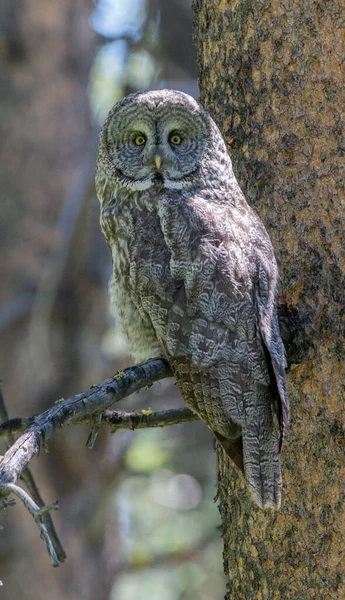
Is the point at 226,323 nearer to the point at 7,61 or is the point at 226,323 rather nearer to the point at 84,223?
the point at 84,223

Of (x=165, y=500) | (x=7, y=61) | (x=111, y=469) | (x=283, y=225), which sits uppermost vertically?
(x=7, y=61)

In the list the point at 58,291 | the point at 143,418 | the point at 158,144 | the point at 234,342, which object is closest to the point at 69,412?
the point at 143,418

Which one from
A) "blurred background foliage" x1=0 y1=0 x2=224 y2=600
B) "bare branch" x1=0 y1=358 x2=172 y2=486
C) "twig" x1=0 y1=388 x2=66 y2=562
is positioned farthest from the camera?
"blurred background foliage" x1=0 y1=0 x2=224 y2=600

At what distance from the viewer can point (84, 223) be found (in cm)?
651

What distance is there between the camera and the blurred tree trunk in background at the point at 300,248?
3010 millimetres

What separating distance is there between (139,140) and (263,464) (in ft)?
5.20

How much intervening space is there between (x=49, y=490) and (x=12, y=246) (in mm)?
2053

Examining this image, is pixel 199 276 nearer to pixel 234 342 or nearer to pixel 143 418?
pixel 234 342

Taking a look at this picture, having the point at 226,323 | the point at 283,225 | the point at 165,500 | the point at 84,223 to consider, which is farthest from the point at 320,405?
the point at 165,500

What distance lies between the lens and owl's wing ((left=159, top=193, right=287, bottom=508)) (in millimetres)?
2982

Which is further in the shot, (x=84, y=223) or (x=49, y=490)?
(x=49, y=490)

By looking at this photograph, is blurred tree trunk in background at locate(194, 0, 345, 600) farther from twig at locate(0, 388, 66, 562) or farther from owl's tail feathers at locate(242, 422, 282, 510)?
twig at locate(0, 388, 66, 562)

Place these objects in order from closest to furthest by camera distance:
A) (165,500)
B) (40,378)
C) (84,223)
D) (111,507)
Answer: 1. (84,223)
2. (40,378)
3. (111,507)
4. (165,500)

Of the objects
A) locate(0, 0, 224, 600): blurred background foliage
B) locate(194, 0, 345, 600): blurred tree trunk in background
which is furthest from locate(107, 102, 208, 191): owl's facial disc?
locate(0, 0, 224, 600): blurred background foliage
